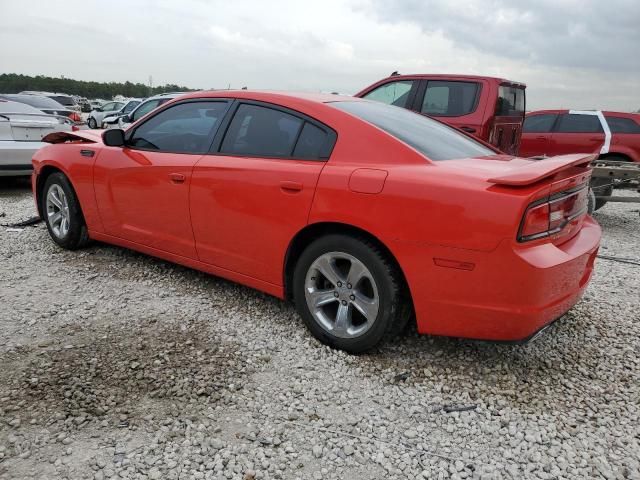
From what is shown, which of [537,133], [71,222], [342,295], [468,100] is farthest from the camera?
[537,133]

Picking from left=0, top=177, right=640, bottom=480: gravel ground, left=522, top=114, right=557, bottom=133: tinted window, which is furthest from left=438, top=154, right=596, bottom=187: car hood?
left=522, top=114, right=557, bottom=133: tinted window

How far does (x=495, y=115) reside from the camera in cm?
645

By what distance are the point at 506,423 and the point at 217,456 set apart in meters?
1.32

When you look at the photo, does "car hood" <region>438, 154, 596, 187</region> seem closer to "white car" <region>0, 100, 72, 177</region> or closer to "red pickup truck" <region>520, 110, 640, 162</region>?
"white car" <region>0, 100, 72, 177</region>

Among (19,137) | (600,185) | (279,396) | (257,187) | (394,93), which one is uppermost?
(394,93)

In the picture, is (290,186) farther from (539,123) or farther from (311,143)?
(539,123)

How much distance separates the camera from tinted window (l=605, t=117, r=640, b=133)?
8.70 m

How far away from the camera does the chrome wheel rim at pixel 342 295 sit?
9.30 feet

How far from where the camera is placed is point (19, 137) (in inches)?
286

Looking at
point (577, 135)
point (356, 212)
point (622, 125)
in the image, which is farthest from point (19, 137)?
point (622, 125)

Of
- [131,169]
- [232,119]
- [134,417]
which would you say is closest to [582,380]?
[134,417]

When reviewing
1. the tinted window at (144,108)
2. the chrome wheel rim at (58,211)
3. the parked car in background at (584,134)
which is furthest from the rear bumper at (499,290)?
the tinted window at (144,108)

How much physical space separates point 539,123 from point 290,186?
799 centimetres

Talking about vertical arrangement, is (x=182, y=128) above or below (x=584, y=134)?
above
